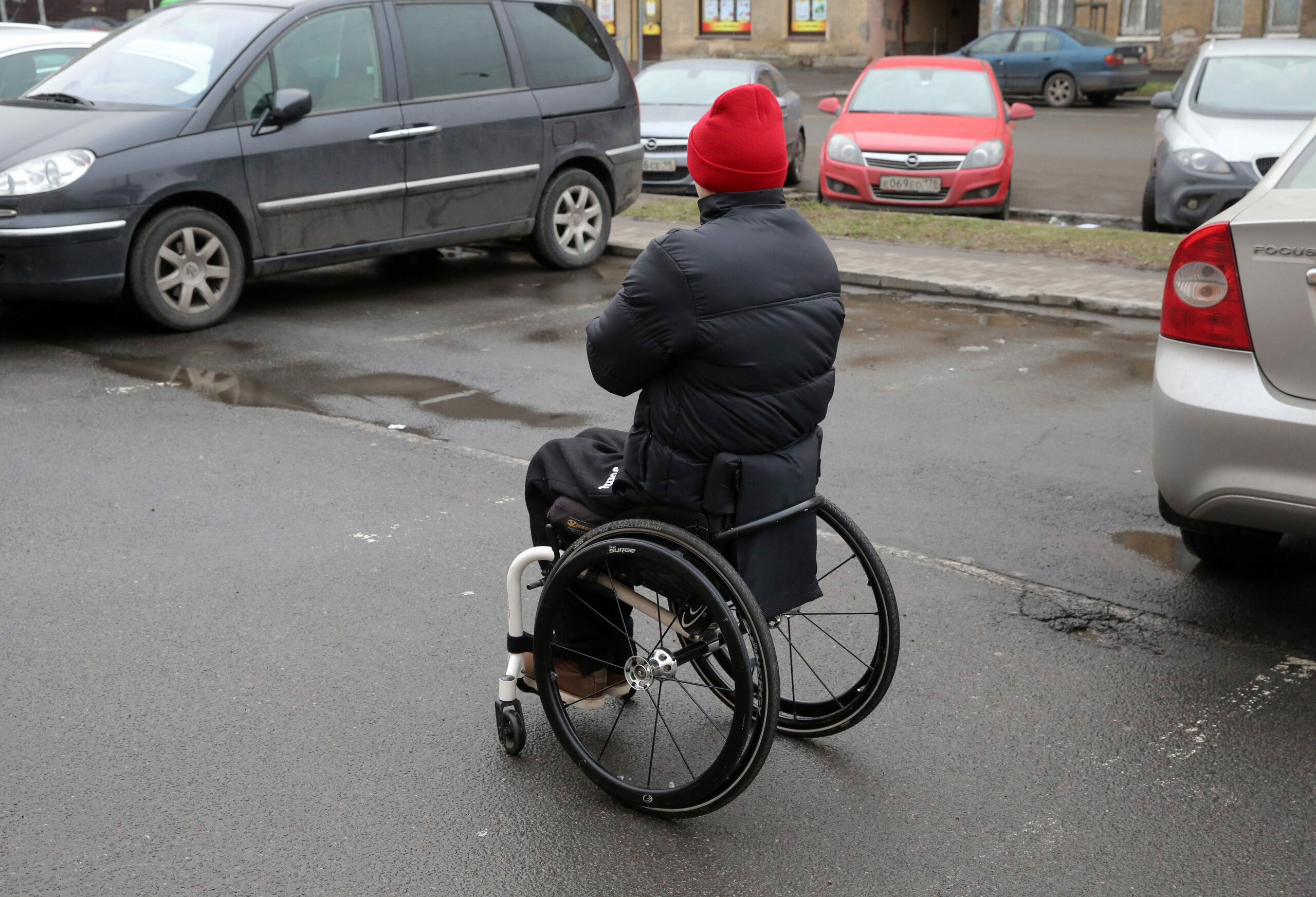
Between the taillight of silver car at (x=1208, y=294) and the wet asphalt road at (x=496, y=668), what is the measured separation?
93 centimetres

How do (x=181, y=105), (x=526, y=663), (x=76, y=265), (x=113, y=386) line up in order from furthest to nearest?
1. (x=181, y=105)
2. (x=76, y=265)
3. (x=113, y=386)
4. (x=526, y=663)

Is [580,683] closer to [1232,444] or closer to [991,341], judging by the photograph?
[1232,444]

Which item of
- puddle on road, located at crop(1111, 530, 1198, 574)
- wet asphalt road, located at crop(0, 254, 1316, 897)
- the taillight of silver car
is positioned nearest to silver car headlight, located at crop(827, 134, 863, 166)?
wet asphalt road, located at crop(0, 254, 1316, 897)

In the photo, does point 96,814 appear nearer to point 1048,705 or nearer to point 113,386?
point 1048,705

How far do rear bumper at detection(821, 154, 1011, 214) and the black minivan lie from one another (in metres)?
3.61

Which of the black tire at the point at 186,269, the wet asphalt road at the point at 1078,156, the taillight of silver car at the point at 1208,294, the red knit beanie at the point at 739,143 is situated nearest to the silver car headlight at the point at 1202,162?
the wet asphalt road at the point at 1078,156

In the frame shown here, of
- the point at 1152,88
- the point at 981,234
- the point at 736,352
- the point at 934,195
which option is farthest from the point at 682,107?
the point at 1152,88

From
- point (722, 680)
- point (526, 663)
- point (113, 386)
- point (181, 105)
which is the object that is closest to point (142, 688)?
point (526, 663)

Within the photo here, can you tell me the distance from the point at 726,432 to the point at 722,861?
961 millimetres

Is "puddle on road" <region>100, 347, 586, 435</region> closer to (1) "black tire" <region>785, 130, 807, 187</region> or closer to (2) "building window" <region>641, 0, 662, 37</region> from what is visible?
(1) "black tire" <region>785, 130, 807, 187</region>

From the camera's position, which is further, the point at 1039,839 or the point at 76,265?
the point at 76,265

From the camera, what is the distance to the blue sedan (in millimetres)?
30156

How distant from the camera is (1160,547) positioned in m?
5.12

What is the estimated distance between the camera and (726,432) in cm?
315
